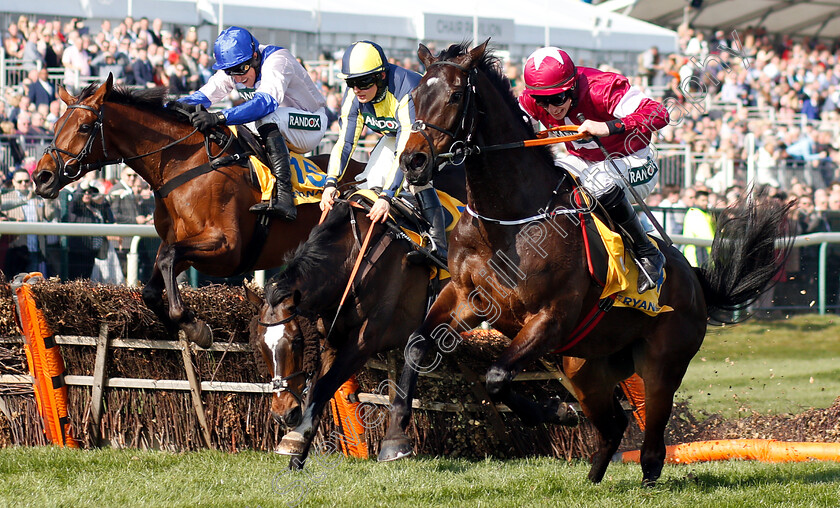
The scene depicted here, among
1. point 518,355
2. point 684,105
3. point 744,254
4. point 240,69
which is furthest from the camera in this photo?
point 684,105

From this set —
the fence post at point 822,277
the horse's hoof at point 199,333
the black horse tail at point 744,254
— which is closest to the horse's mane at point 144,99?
the horse's hoof at point 199,333

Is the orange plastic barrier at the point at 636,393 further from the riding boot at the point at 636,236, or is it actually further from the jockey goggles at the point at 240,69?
the jockey goggles at the point at 240,69

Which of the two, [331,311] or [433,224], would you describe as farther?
[433,224]

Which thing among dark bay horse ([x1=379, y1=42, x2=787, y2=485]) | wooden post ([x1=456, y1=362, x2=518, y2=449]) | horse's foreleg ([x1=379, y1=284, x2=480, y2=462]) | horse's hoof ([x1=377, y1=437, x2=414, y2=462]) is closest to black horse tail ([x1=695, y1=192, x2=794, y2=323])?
dark bay horse ([x1=379, y1=42, x2=787, y2=485])

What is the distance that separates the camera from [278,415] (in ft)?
16.2

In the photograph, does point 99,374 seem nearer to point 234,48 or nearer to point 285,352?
point 285,352

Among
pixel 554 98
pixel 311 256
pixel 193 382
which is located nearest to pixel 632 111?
pixel 554 98

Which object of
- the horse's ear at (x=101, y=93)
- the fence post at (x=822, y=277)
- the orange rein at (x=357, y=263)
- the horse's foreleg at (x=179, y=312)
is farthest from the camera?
the fence post at (x=822, y=277)

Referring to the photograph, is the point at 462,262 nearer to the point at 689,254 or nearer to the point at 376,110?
the point at 376,110

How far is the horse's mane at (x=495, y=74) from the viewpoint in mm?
4480

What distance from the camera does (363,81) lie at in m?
6.00

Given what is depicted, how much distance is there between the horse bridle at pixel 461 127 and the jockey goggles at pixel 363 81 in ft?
5.34

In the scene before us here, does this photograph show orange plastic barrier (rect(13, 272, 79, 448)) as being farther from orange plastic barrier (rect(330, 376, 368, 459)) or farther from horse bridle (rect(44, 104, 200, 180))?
orange plastic barrier (rect(330, 376, 368, 459))

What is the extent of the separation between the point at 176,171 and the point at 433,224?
1.77 metres
